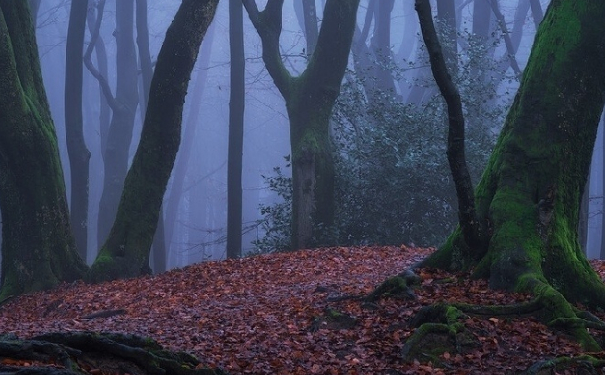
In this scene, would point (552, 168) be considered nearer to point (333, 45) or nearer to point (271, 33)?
point (333, 45)

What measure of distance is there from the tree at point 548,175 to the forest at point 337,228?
0.07ft

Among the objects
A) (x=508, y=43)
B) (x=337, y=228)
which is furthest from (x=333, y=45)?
(x=508, y=43)

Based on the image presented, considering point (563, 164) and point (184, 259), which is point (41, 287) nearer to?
point (563, 164)

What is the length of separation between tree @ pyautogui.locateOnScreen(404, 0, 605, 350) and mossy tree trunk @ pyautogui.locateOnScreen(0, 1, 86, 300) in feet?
24.6

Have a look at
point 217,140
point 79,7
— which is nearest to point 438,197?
point 79,7

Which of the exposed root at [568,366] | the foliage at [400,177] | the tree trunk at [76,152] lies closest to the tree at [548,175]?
the exposed root at [568,366]

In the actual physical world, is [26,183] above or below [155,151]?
below

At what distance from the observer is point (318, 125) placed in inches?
648

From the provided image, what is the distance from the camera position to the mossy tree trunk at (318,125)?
16328mm

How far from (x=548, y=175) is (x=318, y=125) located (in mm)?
8014

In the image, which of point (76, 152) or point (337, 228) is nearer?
point (337, 228)

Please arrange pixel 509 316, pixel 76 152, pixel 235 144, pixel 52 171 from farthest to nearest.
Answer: pixel 235 144 < pixel 76 152 < pixel 52 171 < pixel 509 316

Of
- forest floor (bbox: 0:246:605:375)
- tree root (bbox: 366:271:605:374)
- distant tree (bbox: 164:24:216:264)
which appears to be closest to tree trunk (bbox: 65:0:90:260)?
forest floor (bbox: 0:246:605:375)

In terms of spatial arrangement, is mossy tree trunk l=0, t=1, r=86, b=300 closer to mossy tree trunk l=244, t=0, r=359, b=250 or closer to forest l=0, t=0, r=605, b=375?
forest l=0, t=0, r=605, b=375
